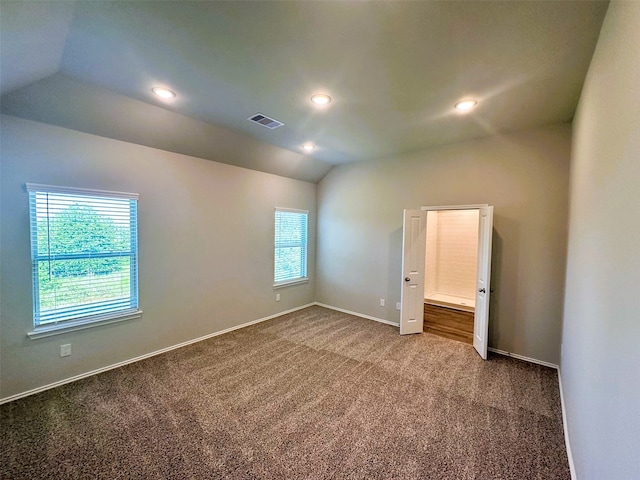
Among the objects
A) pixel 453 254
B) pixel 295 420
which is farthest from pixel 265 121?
pixel 453 254

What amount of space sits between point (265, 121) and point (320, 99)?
88 centimetres

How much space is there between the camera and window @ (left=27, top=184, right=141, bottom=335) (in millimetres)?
2580

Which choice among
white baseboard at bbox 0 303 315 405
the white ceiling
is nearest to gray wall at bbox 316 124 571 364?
the white ceiling

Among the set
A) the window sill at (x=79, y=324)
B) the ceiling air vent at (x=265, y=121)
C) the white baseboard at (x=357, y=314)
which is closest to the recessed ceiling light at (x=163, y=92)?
the ceiling air vent at (x=265, y=121)

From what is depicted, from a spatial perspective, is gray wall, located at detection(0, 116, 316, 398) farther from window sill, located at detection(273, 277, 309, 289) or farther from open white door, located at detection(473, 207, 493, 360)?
open white door, located at detection(473, 207, 493, 360)

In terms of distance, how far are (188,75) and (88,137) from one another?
1550mm

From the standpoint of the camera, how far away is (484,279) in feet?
11.1

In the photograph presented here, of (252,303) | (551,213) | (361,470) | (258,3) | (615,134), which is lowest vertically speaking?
(361,470)

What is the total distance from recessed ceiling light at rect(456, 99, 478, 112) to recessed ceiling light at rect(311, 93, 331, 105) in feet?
4.43

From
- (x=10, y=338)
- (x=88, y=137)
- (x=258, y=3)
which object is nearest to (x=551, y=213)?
(x=258, y=3)

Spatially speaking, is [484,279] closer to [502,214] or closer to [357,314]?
[502,214]

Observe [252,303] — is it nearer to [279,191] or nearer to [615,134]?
[279,191]

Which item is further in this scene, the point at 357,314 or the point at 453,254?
the point at 453,254

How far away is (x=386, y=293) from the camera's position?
468cm
